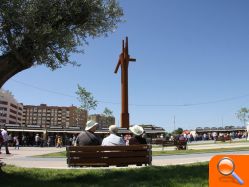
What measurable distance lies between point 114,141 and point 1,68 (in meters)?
4.16

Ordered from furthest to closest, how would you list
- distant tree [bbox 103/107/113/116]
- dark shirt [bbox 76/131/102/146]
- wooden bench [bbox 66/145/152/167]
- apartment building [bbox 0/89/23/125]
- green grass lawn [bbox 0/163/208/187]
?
apartment building [bbox 0/89/23/125] → distant tree [bbox 103/107/113/116] → dark shirt [bbox 76/131/102/146] → wooden bench [bbox 66/145/152/167] → green grass lawn [bbox 0/163/208/187]

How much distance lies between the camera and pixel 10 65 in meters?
9.95

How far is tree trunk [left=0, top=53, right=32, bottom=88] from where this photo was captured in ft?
32.1

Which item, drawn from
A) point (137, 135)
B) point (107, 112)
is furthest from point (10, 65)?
point (107, 112)

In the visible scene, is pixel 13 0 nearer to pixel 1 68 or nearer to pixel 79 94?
pixel 1 68

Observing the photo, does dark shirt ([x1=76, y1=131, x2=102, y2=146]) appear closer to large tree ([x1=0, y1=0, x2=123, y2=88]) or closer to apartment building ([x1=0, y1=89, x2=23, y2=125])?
large tree ([x1=0, y1=0, x2=123, y2=88])

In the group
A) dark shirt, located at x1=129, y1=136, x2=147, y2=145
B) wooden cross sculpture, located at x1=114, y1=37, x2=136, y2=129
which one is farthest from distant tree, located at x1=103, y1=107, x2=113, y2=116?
dark shirt, located at x1=129, y1=136, x2=147, y2=145

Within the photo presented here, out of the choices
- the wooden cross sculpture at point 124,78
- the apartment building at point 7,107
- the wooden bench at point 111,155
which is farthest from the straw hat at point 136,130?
the apartment building at point 7,107

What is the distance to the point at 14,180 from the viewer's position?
30.8ft

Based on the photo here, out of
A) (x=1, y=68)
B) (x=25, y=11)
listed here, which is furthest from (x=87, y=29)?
(x=1, y=68)

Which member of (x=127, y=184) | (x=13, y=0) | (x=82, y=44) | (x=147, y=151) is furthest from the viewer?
(x=82, y=44)

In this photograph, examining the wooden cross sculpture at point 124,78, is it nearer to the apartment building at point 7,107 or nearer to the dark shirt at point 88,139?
the dark shirt at point 88,139

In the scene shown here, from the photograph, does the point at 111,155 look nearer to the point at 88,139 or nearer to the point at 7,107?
the point at 88,139

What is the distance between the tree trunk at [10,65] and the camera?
32.1 ft
